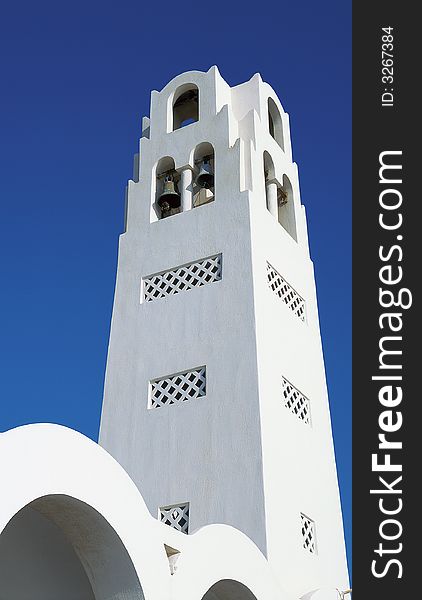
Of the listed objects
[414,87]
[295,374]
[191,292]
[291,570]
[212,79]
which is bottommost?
[291,570]

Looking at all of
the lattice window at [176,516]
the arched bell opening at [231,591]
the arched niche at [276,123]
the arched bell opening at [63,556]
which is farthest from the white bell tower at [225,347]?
the arched bell opening at [63,556]

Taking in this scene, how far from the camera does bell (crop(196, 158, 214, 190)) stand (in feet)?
38.2

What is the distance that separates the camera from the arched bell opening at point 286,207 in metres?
12.4

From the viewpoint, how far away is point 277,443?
9.48m

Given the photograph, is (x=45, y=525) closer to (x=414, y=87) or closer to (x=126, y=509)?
(x=126, y=509)

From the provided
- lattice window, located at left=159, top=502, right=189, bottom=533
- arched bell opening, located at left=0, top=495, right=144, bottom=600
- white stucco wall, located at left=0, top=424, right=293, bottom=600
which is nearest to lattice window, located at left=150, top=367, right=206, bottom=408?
lattice window, located at left=159, top=502, right=189, bottom=533

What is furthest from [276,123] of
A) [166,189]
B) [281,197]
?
[166,189]

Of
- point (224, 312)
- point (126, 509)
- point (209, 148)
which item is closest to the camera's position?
point (126, 509)

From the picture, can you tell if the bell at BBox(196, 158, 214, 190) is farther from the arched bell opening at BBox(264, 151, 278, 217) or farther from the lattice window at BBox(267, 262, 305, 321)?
the lattice window at BBox(267, 262, 305, 321)

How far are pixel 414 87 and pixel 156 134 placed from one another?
4.87 meters

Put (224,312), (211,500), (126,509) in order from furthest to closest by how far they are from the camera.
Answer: (224,312)
(211,500)
(126,509)

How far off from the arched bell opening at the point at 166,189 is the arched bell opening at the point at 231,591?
550 centimetres

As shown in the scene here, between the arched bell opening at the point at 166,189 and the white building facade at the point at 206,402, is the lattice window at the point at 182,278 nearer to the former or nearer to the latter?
the white building facade at the point at 206,402

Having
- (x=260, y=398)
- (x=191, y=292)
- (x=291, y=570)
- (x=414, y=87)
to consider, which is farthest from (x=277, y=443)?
(x=414, y=87)
